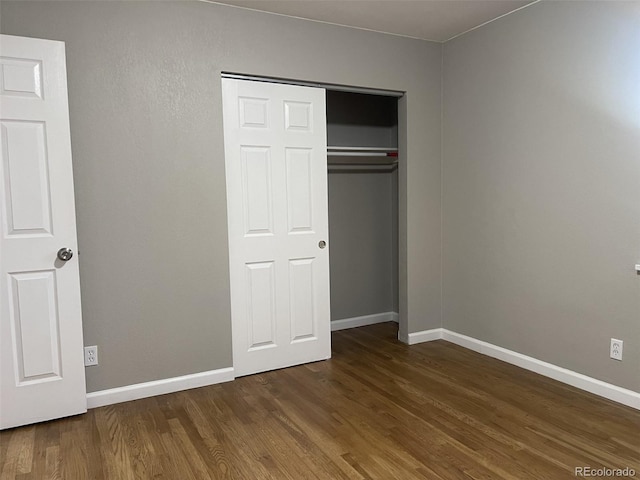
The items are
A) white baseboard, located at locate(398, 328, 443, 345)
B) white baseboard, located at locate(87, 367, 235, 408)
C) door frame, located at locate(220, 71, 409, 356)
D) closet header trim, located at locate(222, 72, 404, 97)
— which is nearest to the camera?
white baseboard, located at locate(87, 367, 235, 408)

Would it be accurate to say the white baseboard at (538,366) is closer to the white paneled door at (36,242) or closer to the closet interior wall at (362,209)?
the closet interior wall at (362,209)

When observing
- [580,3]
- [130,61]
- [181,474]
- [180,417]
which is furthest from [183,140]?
[580,3]

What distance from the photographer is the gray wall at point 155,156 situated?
2.91 metres

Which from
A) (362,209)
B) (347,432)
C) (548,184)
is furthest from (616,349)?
(362,209)

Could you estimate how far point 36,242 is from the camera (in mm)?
2707

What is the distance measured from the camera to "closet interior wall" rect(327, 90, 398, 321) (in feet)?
15.1

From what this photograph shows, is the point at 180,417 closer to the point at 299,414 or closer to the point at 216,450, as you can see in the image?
the point at 216,450

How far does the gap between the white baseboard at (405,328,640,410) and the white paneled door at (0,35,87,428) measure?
263 centimetres

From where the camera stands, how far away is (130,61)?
3.00m

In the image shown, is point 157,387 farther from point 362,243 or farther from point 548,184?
point 548,184

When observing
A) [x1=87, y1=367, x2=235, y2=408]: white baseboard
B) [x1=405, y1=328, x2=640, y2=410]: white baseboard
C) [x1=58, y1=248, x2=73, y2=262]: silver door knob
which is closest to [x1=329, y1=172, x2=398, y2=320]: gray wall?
[x1=405, y1=328, x2=640, y2=410]: white baseboard

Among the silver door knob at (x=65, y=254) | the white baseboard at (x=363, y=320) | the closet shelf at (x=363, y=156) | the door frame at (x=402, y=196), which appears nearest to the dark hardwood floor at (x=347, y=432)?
the door frame at (x=402, y=196)

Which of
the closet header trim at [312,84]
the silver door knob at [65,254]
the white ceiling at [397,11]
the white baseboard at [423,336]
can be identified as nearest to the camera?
the silver door knob at [65,254]

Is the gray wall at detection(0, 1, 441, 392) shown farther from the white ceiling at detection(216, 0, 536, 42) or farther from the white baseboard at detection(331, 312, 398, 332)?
the white baseboard at detection(331, 312, 398, 332)
